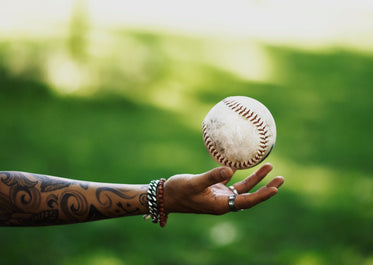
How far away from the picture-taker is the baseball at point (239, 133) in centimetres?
321

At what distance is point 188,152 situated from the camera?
795cm

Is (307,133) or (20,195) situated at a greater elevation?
(20,195)

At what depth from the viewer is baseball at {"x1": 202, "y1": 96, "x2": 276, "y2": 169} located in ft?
10.5

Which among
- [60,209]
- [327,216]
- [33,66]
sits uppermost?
[60,209]

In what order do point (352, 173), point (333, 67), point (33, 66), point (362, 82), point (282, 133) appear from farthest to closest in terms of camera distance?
point (333, 67) → point (362, 82) → point (33, 66) → point (282, 133) → point (352, 173)

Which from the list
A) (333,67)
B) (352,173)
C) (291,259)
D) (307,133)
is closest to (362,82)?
(333,67)

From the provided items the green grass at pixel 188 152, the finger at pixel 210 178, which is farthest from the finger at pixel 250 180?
the green grass at pixel 188 152

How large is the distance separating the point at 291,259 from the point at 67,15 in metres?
13.7

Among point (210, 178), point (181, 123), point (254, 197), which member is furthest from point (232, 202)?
point (181, 123)

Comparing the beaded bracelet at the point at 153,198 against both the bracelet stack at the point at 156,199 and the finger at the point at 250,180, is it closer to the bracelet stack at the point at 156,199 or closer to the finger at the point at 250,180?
the bracelet stack at the point at 156,199

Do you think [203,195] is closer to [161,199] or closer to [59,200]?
[161,199]

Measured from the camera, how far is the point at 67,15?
17.0m

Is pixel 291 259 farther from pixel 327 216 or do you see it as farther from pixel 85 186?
pixel 85 186

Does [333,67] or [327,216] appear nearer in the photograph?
[327,216]
